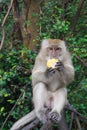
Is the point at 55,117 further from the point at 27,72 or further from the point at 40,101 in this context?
the point at 27,72

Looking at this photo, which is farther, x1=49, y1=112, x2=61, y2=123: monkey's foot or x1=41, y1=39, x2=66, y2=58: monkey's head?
x1=41, y1=39, x2=66, y2=58: monkey's head

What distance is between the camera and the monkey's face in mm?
6164

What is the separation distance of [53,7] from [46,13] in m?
0.18

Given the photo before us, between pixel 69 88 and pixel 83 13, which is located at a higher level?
Result: pixel 83 13

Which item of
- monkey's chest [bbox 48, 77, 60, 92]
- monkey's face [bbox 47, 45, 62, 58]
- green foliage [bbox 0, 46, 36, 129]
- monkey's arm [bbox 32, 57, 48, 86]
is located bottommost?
green foliage [bbox 0, 46, 36, 129]

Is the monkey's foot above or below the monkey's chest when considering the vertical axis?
below

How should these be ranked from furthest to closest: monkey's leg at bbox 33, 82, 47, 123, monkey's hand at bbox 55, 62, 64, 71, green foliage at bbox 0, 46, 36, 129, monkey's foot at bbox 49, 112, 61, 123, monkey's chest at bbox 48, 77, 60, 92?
green foliage at bbox 0, 46, 36, 129
monkey's chest at bbox 48, 77, 60, 92
monkey's leg at bbox 33, 82, 47, 123
monkey's hand at bbox 55, 62, 64, 71
monkey's foot at bbox 49, 112, 61, 123

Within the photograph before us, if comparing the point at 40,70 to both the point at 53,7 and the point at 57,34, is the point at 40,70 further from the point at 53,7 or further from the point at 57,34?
the point at 53,7

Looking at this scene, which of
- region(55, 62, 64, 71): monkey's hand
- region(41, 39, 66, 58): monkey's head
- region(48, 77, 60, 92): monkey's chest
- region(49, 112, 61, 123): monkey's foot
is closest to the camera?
region(49, 112, 61, 123): monkey's foot

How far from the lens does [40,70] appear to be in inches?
245

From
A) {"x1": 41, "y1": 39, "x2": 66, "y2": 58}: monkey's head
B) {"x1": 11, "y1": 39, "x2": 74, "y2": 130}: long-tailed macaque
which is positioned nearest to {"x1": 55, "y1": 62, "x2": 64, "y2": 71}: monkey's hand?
{"x1": 11, "y1": 39, "x2": 74, "y2": 130}: long-tailed macaque

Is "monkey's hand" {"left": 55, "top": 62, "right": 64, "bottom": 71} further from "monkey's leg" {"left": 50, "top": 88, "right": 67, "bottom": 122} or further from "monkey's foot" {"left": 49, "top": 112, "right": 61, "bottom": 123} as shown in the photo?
"monkey's foot" {"left": 49, "top": 112, "right": 61, "bottom": 123}

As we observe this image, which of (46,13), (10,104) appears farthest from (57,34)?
(10,104)

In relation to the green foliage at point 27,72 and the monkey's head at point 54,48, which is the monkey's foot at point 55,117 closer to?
the monkey's head at point 54,48
